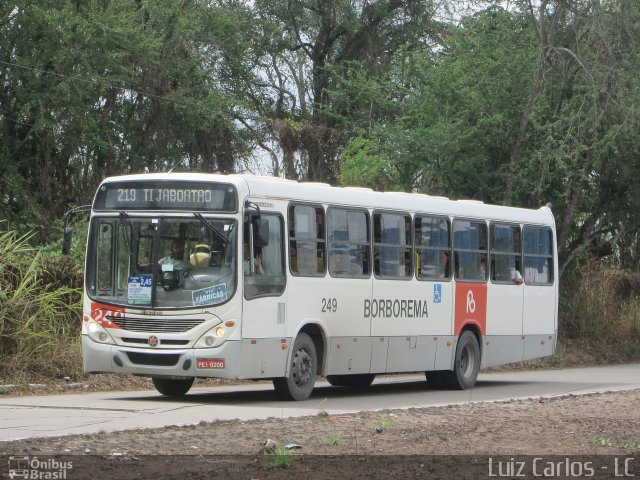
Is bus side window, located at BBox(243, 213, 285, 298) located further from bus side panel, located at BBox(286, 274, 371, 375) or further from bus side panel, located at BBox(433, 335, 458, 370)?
bus side panel, located at BBox(433, 335, 458, 370)

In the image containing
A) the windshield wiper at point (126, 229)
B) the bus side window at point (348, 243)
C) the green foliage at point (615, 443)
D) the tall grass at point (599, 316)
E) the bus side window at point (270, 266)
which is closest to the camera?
the green foliage at point (615, 443)

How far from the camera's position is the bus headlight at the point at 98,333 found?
16.1m

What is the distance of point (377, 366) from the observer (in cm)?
1855

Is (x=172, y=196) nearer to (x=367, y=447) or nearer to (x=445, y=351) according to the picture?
(x=445, y=351)

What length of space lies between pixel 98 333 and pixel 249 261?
2.23 m

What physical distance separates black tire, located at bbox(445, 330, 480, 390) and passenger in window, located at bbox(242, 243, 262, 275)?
5.51m

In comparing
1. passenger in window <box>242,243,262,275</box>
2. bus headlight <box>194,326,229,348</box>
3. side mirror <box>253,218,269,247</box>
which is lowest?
bus headlight <box>194,326,229,348</box>

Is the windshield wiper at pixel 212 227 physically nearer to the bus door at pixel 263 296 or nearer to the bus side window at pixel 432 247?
the bus door at pixel 263 296

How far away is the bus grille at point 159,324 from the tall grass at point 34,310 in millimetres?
3102

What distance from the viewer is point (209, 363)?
1552 centimetres

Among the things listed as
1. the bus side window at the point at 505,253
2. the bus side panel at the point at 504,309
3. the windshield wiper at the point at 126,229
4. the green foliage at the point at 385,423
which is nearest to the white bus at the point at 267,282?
the windshield wiper at the point at 126,229

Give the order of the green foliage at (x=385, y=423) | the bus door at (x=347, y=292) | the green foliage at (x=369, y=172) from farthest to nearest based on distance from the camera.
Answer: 1. the green foliage at (x=369, y=172)
2. the bus door at (x=347, y=292)
3. the green foliage at (x=385, y=423)

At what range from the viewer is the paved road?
13000 mm

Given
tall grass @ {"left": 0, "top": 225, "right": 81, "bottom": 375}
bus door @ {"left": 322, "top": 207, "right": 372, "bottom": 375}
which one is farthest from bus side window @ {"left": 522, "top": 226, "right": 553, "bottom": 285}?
tall grass @ {"left": 0, "top": 225, "right": 81, "bottom": 375}
